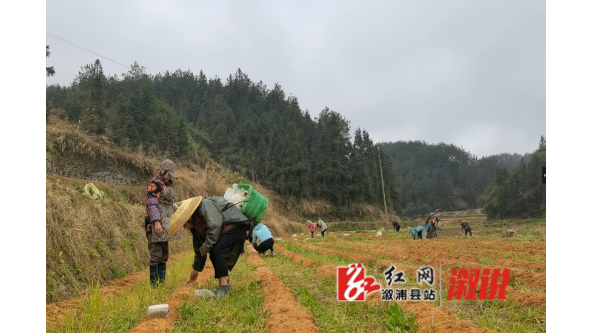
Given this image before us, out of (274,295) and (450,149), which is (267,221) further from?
(450,149)

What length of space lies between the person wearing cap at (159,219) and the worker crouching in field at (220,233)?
1.64 ft

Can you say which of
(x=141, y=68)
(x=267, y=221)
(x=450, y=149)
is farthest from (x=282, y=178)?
(x=450, y=149)

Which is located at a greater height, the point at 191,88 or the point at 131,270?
the point at 191,88

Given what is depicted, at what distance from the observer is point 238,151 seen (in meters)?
52.7

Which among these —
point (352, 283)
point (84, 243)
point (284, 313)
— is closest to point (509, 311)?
point (352, 283)

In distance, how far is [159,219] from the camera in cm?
528

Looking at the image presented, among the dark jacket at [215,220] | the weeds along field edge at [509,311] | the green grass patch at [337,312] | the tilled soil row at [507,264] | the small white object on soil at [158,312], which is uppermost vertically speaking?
the dark jacket at [215,220]

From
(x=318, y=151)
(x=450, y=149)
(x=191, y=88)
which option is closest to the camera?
(x=318, y=151)

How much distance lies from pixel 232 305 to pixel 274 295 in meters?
0.53

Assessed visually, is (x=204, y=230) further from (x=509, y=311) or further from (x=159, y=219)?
(x=509, y=311)

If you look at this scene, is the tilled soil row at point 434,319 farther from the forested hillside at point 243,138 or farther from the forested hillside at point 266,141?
the forested hillside at point 243,138

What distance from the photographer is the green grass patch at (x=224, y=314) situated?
343cm

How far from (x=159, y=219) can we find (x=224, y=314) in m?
2.01

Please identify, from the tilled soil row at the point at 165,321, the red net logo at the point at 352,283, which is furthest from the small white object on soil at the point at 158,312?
the red net logo at the point at 352,283
